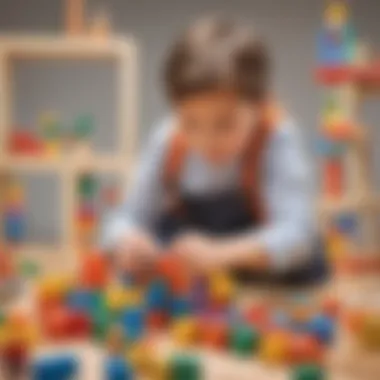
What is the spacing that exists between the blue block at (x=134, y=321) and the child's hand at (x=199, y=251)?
7 cm

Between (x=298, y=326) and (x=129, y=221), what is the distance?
0.49 feet

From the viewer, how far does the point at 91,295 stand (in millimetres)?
674

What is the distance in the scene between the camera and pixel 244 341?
0.60m

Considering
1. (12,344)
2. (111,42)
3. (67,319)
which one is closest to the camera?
(12,344)

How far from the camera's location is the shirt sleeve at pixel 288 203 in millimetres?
716

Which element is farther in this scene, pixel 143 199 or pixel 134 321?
pixel 143 199

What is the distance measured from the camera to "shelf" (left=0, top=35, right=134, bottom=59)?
724 mm

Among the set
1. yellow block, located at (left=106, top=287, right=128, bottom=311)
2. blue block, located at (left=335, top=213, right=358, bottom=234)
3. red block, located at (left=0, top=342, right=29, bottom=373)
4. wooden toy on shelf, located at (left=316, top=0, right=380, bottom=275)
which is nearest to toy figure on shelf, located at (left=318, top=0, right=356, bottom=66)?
wooden toy on shelf, located at (left=316, top=0, right=380, bottom=275)

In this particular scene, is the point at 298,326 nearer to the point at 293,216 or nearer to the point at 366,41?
the point at 293,216

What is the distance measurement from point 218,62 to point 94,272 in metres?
0.17

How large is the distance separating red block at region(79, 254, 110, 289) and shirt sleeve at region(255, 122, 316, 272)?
0.34ft

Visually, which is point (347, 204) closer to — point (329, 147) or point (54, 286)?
point (329, 147)

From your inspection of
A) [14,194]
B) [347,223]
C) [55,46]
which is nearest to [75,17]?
[55,46]

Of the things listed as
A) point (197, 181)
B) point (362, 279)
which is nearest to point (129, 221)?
point (197, 181)
